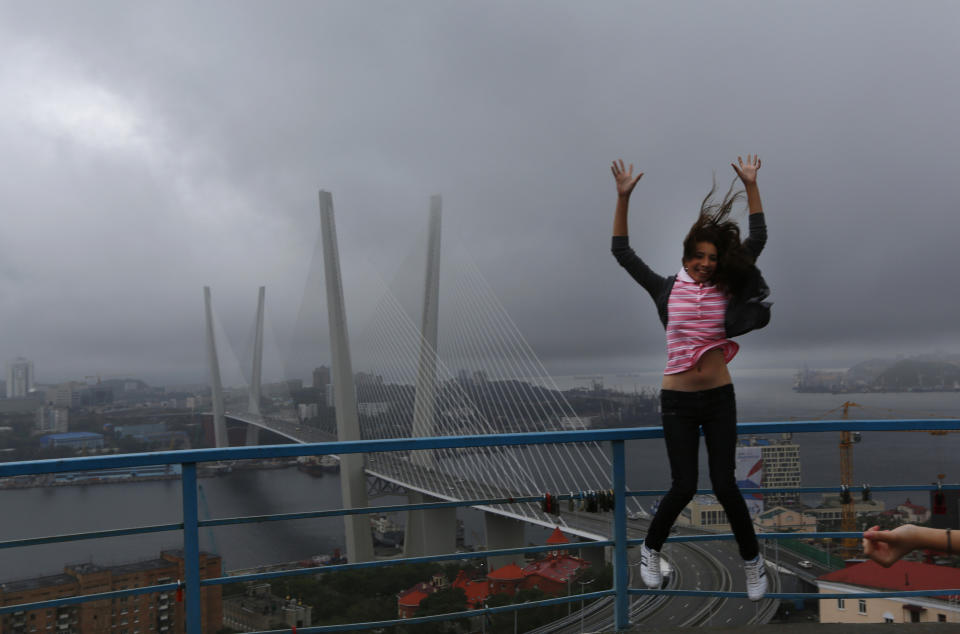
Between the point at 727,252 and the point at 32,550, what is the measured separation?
7.28ft

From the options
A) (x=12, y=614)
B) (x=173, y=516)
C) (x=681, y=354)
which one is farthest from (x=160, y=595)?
(x=681, y=354)

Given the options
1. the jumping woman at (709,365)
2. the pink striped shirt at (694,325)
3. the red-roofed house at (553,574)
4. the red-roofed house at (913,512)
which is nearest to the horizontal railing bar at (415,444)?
the jumping woman at (709,365)

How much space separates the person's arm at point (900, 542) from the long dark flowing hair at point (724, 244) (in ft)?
3.25

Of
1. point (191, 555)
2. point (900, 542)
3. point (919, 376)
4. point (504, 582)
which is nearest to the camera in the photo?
point (900, 542)

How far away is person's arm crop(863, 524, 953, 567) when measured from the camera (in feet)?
2.77

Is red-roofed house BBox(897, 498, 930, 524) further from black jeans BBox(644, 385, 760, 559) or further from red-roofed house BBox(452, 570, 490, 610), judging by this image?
red-roofed house BBox(452, 570, 490, 610)

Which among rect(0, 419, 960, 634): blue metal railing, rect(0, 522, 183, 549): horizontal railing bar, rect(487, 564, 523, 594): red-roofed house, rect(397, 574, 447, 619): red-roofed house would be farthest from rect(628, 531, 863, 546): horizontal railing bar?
rect(0, 522, 183, 549): horizontal railing bar

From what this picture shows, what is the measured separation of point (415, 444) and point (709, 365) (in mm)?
803

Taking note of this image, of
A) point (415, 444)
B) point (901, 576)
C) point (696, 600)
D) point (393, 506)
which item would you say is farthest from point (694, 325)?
point (696, 600)

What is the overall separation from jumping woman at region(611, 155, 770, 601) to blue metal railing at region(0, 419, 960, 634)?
0.09 m

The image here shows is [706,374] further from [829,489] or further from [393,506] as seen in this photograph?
[393,506]

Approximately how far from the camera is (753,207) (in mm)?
1883

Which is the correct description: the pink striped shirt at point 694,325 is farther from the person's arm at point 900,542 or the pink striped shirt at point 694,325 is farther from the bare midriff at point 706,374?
the person's arm at point 900,542

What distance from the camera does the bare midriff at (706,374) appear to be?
1.78 metres
